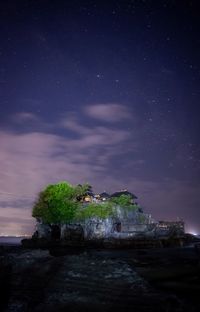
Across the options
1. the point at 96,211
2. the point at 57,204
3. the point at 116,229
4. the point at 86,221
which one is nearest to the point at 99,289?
the point at 96,211

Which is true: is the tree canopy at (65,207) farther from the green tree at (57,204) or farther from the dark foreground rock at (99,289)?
the dark foreground rock at (99,289)

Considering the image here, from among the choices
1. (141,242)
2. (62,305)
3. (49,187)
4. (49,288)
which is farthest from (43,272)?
(49,187)

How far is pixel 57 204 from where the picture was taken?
74.0 m

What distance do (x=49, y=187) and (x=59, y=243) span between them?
14576 mm

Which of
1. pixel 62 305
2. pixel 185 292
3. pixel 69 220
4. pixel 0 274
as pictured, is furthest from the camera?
pixel 69 220

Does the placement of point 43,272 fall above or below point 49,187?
below

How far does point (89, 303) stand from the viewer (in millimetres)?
15891

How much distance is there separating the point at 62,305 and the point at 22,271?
37.9 ft

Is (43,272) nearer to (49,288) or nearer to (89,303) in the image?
(49,288)

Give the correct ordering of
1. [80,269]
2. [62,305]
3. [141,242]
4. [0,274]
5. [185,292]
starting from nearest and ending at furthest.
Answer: [62,305]
[185,292]
[0,274]
[80,269]
[141,242]

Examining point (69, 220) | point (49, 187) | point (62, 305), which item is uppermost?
point (49, 187)

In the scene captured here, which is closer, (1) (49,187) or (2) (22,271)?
(2) (22,271)

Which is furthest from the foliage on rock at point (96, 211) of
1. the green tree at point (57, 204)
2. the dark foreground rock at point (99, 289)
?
the dark foreground rock at point (99, 289)

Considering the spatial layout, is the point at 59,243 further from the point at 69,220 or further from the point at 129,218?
the point at 129,218
